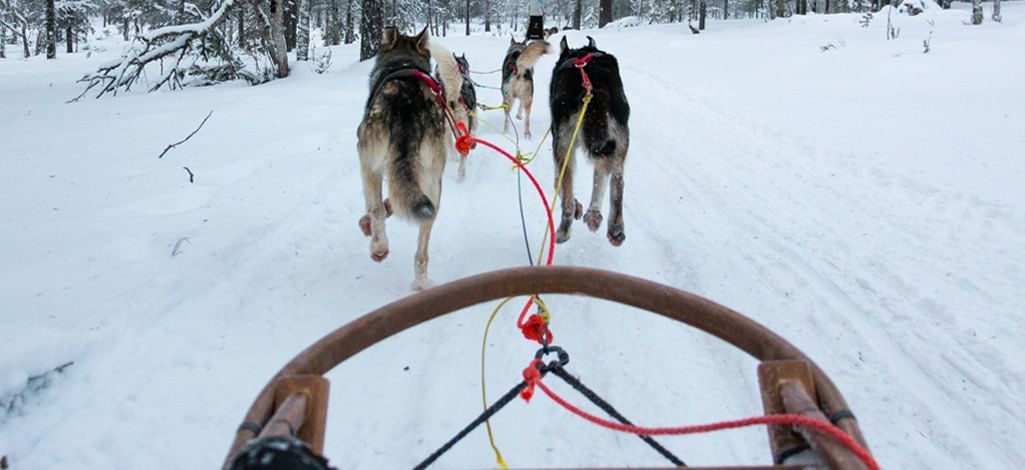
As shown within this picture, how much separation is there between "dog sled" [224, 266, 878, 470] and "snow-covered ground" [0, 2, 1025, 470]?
2.92 feet

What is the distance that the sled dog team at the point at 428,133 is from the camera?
3.29 metres

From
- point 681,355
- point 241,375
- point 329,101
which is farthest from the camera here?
point 329,101

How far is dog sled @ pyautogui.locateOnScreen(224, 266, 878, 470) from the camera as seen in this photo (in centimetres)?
103

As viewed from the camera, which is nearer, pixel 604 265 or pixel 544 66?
pixel 604 265

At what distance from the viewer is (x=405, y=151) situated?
3.27m

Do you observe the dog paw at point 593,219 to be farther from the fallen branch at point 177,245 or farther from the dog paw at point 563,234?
the fallen branch at point 177,245

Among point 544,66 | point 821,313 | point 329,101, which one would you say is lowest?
point 821,313

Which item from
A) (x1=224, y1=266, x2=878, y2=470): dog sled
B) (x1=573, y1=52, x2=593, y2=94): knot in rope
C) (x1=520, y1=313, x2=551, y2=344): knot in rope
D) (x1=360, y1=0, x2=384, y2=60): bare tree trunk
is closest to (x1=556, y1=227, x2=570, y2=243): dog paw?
Result: (x1=573, y1=52, x2=593, y2=94): knot in rope

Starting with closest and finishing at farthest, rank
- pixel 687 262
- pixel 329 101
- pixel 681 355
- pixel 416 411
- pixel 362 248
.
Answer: pixel 416 411 → pixel 681 355 → pixel 687 262 → pixel 362 248 → pixel 329 101

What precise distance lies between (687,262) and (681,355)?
129cm

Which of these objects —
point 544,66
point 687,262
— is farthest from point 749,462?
point 544,66

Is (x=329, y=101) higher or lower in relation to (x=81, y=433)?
higher

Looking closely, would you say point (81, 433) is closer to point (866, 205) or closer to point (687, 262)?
point (687, 262)

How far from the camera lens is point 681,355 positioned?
9.72 ft
